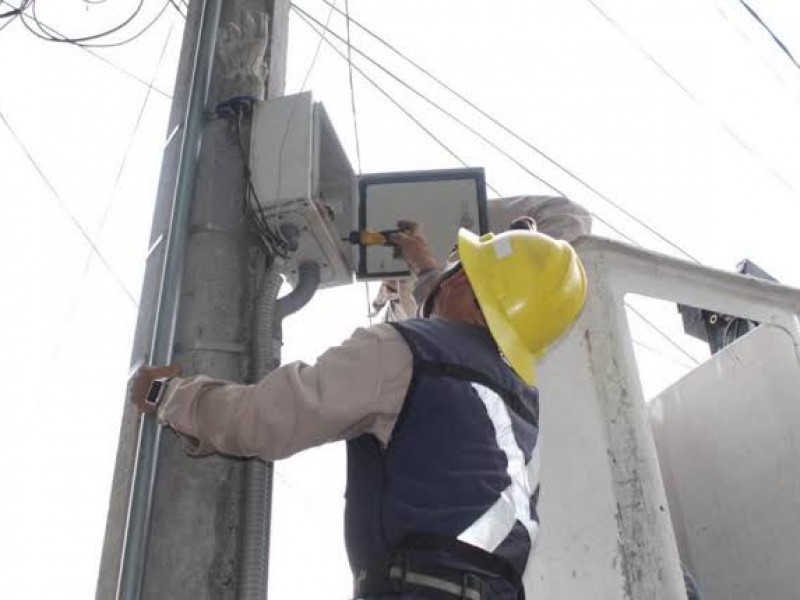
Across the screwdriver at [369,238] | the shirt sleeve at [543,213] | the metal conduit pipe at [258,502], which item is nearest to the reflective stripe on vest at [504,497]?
the metal conduit pipe at [258,502]

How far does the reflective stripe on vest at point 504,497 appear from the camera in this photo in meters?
1.41

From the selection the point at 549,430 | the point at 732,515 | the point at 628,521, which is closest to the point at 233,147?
the point at 549,430

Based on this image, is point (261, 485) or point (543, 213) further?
point (543, 213)

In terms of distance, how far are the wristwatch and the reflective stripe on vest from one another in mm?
621

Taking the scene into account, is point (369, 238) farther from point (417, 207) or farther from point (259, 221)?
Answer: point (259, 221)

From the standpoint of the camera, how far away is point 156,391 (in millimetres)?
1623

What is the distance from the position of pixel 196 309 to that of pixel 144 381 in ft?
0.77

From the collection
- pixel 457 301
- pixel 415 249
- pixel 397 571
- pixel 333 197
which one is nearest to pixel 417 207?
pixel 415 249

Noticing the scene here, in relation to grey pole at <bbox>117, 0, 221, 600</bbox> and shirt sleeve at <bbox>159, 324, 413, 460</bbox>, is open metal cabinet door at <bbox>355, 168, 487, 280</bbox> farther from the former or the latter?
shirt sleeve at <bbox>159, 324, 413, 460</bbox>

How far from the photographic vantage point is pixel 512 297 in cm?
183

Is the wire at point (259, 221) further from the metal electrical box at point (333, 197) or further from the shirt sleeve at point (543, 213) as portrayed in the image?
the shirt sleeve at point (543, 213)

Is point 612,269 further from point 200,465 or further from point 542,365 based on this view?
point 200,465

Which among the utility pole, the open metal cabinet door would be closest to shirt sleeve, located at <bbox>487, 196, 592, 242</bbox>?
the open metal cabinet door

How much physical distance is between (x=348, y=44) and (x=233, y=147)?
2.65m
